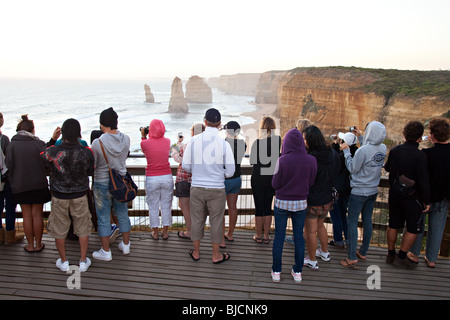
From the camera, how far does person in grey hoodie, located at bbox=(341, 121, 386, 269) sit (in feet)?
13.5

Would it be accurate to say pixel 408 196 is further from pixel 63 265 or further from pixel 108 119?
pixel 63 265

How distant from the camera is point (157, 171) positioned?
4668 millimetres

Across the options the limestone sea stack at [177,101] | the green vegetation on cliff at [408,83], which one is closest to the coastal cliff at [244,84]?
the limestone sea stack at [177,101]

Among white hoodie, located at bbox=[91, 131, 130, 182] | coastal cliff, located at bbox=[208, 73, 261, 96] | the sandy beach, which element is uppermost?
coastal cliff, located at bbox=[208, 73, 261, 96]

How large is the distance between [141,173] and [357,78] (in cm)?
3320

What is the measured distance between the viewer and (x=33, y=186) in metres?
4.33

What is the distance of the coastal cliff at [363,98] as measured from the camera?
2560cm

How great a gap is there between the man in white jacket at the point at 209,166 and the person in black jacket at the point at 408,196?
2.09m

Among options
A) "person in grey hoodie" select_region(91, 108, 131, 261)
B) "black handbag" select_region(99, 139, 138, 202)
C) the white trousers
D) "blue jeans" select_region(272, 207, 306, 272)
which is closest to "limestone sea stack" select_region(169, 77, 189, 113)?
the white trousers

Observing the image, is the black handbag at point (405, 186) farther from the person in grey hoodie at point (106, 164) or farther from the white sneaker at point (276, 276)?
the person in grey hoodie at point (106, 164)

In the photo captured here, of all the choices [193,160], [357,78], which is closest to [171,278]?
[193,160]

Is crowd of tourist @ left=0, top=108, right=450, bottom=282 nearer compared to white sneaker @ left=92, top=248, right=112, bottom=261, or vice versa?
crowd of tourist @ left=0, top=108, right=450, bottom=282

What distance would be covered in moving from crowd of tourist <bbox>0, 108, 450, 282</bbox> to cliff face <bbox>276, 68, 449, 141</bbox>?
2293 cm

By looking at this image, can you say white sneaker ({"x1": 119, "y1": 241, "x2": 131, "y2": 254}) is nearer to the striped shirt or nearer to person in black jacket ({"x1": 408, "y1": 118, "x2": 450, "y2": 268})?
the striped shirt
